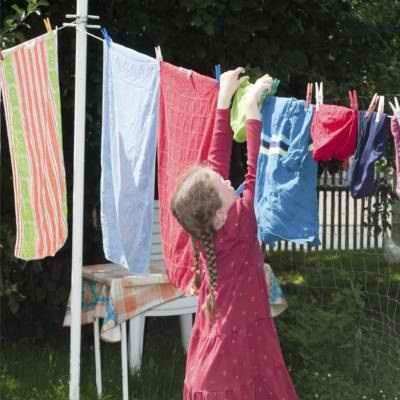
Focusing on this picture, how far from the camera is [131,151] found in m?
4.04

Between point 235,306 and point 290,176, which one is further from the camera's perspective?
point 290,176

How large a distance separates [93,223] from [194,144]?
2.59 metres

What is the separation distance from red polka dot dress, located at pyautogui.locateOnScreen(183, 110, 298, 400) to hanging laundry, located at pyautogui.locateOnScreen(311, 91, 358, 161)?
26 centimetres

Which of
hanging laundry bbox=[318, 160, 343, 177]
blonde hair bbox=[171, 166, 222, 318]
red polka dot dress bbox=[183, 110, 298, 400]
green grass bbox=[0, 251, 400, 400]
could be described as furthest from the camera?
hanging laundry bbox=[318, 160, 343, 177]

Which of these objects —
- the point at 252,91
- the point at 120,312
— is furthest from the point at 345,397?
the point at 252,91

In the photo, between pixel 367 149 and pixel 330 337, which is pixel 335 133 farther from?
pixel 330 337

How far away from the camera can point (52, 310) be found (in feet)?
21.5

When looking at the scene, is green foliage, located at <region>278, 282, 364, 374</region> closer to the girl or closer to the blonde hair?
the girl

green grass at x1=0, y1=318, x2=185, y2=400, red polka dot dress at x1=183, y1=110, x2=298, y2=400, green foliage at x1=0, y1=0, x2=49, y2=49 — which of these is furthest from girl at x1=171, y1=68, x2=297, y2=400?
green grass at x1=0, y1=318, x2=185, y2=400

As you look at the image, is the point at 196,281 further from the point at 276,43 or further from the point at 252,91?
the point at 276,43

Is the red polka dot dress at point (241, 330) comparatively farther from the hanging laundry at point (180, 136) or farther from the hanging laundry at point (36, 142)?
the hanging laundry at point (36, 142)

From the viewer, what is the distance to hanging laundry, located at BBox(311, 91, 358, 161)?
3.54 m

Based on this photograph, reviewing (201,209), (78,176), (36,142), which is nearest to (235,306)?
(201,209)

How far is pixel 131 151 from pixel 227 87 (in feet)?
2.12
